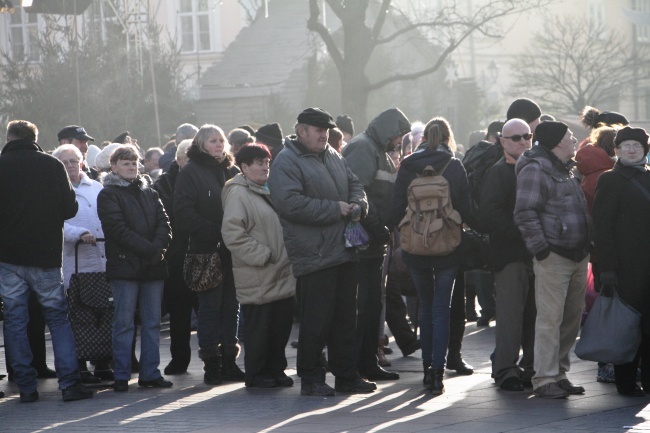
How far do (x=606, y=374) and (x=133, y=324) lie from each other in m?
3.62

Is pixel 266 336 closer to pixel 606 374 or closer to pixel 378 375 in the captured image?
pixel 378 375

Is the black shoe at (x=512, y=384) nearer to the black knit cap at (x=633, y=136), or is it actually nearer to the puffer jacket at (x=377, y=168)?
the puffer jacket at (x=377, y=168)

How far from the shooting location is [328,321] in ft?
32.4

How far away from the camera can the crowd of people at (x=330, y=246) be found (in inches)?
375

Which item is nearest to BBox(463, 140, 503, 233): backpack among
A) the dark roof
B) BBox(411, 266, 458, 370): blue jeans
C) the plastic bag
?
BBox(411, 266, 458, 370): blue jeans

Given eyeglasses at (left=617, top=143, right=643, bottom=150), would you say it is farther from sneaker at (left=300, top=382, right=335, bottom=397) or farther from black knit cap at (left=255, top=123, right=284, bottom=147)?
black knit cap at (left=255, top=123, right=284, bottom=147)

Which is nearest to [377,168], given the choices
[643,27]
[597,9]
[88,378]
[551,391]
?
[551,391]

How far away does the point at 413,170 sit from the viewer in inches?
394

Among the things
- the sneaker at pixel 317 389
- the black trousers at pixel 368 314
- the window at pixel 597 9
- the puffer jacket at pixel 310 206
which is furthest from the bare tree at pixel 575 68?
the sneaker at pixel 317 389

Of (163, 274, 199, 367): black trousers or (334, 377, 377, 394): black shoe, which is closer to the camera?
(334, 377, 377, 394): black shoe

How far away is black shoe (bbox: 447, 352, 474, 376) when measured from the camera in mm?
10852

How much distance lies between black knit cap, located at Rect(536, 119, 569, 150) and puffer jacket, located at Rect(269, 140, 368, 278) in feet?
4.48

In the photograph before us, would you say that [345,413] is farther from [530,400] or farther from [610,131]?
[610,131]

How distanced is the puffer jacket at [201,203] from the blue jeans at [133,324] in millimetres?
474
